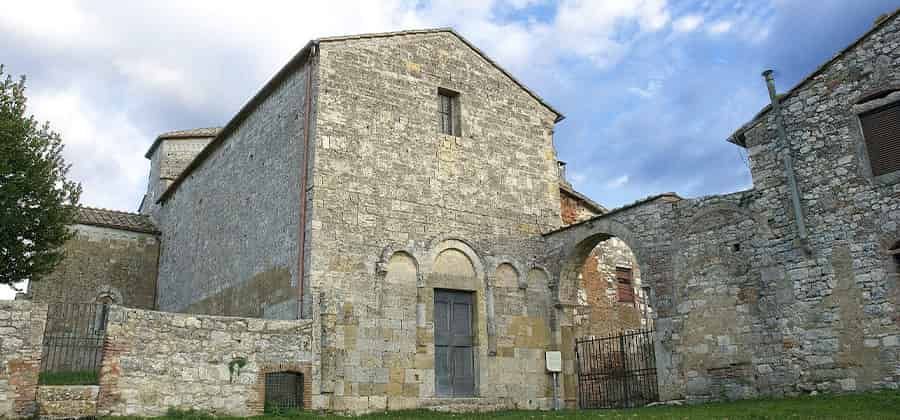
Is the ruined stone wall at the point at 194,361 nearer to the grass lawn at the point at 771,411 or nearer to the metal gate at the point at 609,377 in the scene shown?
the grass lawn at the point at 771,411

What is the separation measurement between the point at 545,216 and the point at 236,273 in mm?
7780

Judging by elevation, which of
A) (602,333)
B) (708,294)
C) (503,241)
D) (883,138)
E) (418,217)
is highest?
(883,138)

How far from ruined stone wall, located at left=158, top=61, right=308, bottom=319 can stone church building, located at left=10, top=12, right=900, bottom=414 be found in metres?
0.08

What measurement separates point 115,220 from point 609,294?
16.2 metres

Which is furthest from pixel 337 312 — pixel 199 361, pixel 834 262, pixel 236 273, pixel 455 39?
pixel 834 262

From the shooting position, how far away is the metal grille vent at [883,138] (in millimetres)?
11594

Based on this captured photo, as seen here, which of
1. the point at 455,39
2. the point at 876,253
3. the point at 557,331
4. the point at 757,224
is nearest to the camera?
the point at 876,253

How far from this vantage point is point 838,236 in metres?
11.9

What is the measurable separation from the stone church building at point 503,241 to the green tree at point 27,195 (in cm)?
394

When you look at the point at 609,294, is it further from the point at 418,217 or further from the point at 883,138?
the point at 883,138

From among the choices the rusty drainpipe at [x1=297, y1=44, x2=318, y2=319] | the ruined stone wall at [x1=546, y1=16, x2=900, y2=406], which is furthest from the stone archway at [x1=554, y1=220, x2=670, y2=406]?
the rusty drainpipe at [x1=297, y1=44, x2=318, y2=319]

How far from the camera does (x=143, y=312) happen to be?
11.5 m

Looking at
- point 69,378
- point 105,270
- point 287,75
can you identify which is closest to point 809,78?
point 287,75

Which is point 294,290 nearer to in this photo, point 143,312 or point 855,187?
point 143,312
